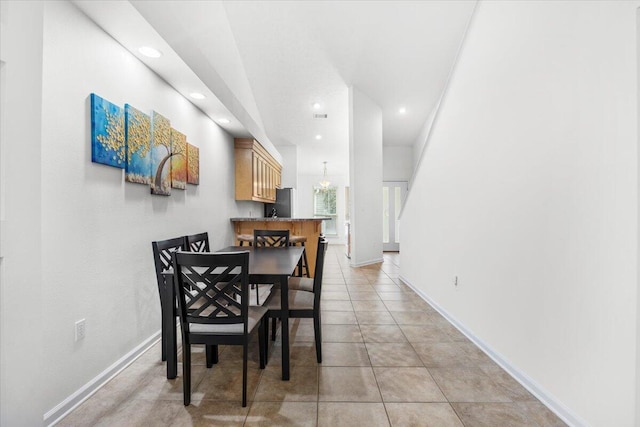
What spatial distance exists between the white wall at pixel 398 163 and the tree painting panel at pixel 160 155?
671 cm

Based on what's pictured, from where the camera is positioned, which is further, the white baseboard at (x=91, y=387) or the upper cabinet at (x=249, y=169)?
the upper cabinet at (x=249, y=169)

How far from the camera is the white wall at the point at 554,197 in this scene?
125 centimetres

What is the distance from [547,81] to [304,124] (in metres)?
5.74

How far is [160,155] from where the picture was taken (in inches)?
99.0

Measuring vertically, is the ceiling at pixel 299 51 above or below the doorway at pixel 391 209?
above

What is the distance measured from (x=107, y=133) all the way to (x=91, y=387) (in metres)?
1.60

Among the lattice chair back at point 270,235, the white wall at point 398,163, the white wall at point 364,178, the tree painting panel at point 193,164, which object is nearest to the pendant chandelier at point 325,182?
the white wall at point 398,163

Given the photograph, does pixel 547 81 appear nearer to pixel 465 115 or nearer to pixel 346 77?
pixel 465 115

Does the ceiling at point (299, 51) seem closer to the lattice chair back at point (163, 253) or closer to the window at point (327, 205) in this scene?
the lattice chair back at point (163, 253)

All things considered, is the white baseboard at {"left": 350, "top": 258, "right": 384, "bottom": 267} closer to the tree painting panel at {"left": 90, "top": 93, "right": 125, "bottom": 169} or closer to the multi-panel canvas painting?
the multi-panel canvas painting

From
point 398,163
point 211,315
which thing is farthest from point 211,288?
point 398,163

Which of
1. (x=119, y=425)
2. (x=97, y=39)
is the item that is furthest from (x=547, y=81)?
(x=119, y=425)

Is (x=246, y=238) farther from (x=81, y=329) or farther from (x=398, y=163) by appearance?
(x=398, y=163)

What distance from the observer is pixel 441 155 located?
2994 millimetres
